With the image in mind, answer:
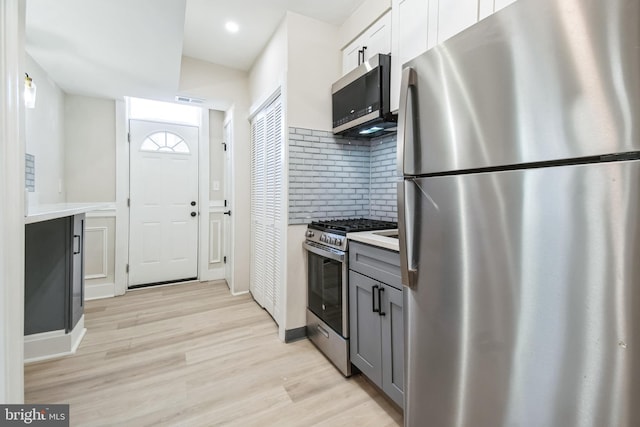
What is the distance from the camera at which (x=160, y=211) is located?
357 centimetres

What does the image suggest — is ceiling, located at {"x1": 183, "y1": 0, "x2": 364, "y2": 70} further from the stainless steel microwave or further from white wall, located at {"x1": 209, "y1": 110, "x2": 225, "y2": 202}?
white wall, located at {"x1": 209, "y1": 110, "x2": 225, "y2": 202}

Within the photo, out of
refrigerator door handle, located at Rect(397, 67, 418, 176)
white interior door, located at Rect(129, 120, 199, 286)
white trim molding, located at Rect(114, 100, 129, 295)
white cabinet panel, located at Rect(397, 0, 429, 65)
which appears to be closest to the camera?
refrigerator door handle, located at Rect(397, 67, 418, 176)

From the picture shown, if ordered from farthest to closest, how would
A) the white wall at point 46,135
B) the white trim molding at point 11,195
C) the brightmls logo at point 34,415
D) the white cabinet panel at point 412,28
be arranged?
the white wall at point 46,135 < the white cabinet panel at point 412,28 < the brightmls logo at point 34,415 < the white trim molding at point 11,195

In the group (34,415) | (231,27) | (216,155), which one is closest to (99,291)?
(216,155)

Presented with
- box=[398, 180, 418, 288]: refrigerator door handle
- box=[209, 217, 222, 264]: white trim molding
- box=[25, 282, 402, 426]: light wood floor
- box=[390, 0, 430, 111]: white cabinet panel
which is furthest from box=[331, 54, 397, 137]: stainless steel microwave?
box=[209, 217, 222, 264]: white trim molding

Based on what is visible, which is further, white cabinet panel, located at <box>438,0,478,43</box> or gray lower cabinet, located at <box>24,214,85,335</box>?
gray lower cabinet, located at <box>24,214,85,335</box>

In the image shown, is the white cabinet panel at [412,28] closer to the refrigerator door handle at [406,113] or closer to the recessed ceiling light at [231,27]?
the refrigerator door handle at [406,113]

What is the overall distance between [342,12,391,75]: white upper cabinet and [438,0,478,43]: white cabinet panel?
443mm

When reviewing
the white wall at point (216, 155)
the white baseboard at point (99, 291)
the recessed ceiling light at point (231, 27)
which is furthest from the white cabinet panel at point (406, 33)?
the white baseboard at point (99, 291)

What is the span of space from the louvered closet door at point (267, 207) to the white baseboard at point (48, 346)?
1.51m

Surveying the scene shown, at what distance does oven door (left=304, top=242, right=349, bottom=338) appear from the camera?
5.93 feet

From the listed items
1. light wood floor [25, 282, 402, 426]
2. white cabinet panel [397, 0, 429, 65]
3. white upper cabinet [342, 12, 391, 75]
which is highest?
white upper cabinet [342, 12, 391, 75]

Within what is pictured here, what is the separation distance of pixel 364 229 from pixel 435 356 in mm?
971

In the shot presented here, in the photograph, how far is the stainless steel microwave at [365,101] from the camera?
182 centimetres
